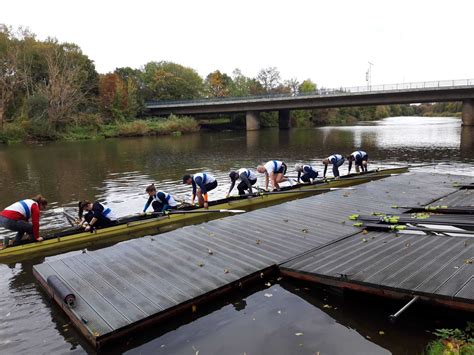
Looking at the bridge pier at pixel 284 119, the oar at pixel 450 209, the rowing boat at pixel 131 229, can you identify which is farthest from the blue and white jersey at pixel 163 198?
the bridge pier at pixel 284 119

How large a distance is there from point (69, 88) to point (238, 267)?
212 ft

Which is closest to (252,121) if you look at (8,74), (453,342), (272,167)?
(8,74)

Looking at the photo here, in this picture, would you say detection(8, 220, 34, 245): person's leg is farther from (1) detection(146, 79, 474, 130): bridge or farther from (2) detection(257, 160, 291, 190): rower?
(1) detection(146, 79, 474, 130): bridge

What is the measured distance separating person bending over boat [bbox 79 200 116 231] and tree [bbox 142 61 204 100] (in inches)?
3250

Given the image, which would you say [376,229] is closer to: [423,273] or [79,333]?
[423,273]

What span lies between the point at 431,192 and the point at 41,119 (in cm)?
5948

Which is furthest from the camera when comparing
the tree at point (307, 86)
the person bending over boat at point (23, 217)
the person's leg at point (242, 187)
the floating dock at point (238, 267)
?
the tree at point (307, 86)

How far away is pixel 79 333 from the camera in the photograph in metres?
6.84

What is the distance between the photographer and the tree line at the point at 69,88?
197 ft

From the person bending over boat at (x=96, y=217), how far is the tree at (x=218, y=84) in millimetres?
97635

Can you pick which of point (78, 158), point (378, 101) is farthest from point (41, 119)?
point (378, 101)

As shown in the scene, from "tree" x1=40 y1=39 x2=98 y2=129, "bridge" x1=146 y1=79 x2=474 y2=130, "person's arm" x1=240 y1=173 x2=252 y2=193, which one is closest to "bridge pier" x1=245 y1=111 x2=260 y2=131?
"bridge" x1=146 y1=79 x2=474 y2=130

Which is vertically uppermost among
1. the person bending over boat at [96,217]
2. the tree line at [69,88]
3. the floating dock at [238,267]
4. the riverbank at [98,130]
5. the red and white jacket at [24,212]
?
the tree line at [69,88]

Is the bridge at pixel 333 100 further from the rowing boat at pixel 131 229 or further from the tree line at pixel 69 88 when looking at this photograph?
the rowing boat at pixel 131 229
